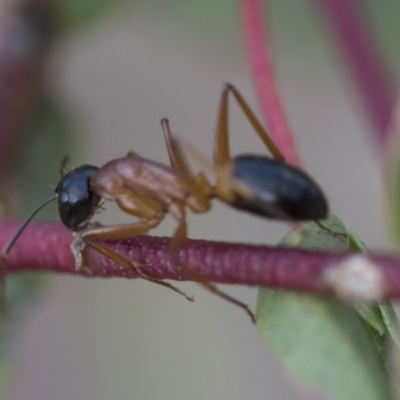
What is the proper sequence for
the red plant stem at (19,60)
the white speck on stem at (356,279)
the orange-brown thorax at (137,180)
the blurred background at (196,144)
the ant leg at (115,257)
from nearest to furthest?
the white speck on stem at (356,279)
the ant leg at (115,257)
the orange-brown thorax at (137,180)
the red plant stem at (19,60)
the blurred background at (196,144)

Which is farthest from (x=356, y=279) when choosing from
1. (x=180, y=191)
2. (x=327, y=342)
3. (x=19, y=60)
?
(x=19, y=60)

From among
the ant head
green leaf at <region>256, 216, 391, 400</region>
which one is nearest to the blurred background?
the ant head

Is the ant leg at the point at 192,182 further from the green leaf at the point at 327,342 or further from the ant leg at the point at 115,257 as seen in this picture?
the green leaf at the point at 327,342

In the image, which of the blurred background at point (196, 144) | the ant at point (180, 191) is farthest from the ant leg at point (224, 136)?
the blurred background at point (196, 144)

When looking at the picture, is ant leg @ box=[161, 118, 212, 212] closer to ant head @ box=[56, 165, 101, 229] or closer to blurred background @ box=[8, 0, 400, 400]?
ant head @ box=[56, 165, 101, 229]

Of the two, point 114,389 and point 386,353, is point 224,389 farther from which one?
point 386,353

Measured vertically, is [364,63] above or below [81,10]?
below

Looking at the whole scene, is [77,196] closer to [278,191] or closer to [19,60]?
[278,191]
